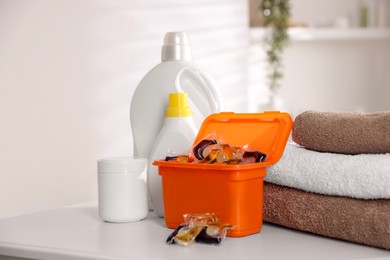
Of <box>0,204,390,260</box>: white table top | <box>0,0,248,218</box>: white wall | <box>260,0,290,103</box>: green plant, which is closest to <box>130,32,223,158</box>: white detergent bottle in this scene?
<box>0,204,390,260</box>: white table top

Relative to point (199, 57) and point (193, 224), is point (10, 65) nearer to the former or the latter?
point (193, 224)

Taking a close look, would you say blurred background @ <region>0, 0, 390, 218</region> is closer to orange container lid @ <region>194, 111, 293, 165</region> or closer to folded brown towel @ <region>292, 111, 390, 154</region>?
orange container lid @ <region>194, 111, 293, 165</region>

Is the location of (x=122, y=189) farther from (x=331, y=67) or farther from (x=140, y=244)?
(x=331, y=67)

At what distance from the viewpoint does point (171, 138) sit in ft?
3.13

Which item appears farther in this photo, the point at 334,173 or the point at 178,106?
the point at 178,106

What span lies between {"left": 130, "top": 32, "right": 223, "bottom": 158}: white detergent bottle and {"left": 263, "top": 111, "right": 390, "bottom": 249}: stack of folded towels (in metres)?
0.20

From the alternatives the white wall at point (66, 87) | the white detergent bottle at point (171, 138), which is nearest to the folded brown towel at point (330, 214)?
the white detergent bottle at point (171, 138)

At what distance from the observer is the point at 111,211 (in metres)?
0.93

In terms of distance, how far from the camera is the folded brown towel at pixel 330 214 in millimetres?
719

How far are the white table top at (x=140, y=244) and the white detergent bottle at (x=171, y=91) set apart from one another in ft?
0.49

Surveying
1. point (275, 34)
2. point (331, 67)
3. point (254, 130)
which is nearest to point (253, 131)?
point (254, 130)

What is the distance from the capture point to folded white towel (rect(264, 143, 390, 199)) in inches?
28.5

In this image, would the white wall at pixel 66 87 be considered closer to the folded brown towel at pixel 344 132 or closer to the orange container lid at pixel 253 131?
the orange container lid at pixel 253 131

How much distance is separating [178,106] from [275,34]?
1.88 metres
